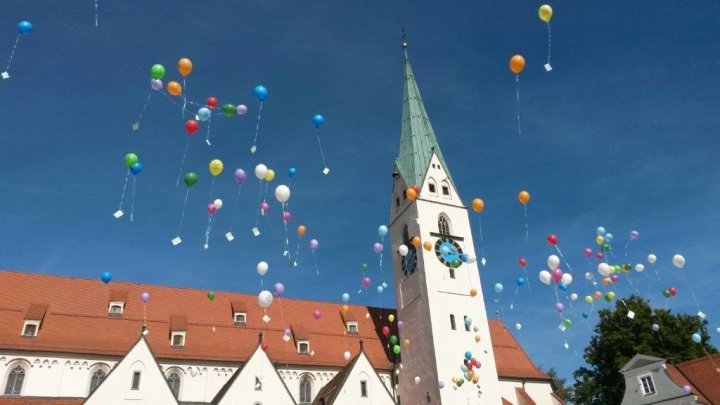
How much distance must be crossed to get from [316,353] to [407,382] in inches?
239

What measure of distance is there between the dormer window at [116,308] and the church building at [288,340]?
71mm

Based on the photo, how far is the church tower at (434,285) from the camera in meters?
32.4

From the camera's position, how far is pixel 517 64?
17156mm

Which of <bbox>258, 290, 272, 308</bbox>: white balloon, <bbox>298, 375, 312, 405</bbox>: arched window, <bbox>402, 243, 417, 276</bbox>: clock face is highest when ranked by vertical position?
<bbox>402, 243, 417, 276</bbox>: clock face

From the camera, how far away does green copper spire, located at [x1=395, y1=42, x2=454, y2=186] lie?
131 ft

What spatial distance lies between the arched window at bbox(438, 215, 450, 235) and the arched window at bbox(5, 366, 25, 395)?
83.5 ft

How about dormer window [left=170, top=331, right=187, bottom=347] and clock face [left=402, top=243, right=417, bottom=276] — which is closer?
dormer window [left=170, top=331, right=187, bottom=347]

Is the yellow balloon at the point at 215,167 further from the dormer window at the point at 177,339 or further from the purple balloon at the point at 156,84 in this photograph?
the dormer window at the point at 177,339

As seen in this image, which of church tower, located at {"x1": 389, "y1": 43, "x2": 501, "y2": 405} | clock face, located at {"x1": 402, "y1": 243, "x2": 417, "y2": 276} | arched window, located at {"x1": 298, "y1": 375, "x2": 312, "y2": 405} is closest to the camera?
church tower, located at {"x1": 389, "y1": 43, "x2": 501, "y2": 405}

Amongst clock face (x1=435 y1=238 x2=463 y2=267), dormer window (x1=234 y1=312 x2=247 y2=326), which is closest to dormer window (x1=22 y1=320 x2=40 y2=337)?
dormer window (x1=234 y1=312 x2=247 y2=326)

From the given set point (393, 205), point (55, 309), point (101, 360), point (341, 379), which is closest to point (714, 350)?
point (393, 205)

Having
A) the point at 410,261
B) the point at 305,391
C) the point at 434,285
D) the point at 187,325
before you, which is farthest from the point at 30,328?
the point at 434,285

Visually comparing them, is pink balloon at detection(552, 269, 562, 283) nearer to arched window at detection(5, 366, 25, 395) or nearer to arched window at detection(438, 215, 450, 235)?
arched window at detection(438, 215, 450, 235)

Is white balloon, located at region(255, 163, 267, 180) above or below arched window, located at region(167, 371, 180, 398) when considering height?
above
